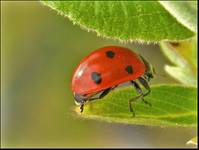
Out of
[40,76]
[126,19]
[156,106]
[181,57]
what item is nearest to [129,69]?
[181,57]

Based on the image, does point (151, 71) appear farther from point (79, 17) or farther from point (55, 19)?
point (55, 19)

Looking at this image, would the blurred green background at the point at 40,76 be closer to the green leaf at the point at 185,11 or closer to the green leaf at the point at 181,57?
the green leaf at the point at 181,57

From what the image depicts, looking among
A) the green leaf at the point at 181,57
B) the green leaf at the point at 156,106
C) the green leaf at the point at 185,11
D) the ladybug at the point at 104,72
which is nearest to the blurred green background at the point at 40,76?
the ladybug at the point at 104,72

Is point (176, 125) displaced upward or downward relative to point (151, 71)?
downward

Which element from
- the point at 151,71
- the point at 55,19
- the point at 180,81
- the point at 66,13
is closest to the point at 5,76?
the point at 55,19

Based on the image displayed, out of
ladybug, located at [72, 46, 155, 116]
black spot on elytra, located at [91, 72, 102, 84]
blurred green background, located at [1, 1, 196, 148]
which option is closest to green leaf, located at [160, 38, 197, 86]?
ladybug, located at [72, 46, 155, 116]

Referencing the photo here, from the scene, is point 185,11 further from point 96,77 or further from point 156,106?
point 96,77
